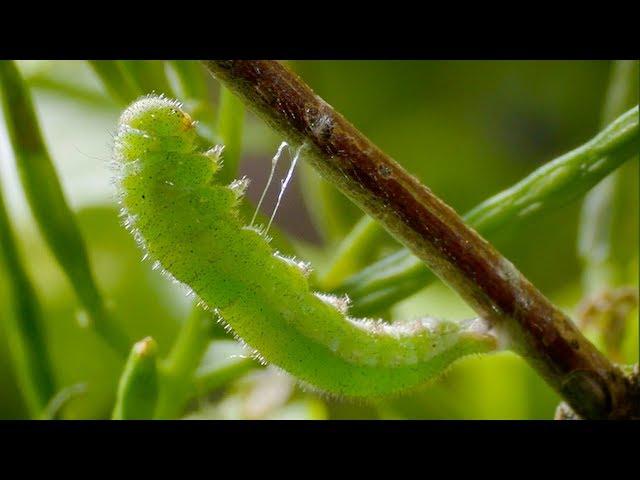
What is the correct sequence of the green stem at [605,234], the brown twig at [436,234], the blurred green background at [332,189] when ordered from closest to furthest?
the brown twig at [436,234] < the green stem at [605,234] < the blurred green background at [332,189]

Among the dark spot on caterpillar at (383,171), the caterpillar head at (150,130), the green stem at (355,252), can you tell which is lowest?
the dark spot on caterpillar at (383,171)

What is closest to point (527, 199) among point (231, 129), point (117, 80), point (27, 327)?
point (231, 129)

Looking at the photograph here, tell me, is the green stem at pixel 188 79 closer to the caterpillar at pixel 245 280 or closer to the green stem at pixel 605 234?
the caterpillar at pixel 245 280

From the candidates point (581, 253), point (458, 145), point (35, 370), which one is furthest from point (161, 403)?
point (458, 145)

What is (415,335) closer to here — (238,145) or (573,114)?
(238,145)

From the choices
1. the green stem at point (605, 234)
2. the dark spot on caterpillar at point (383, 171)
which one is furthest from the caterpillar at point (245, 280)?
the green stem at point (605, 234)

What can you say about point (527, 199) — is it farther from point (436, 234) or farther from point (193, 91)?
point (193, 91)

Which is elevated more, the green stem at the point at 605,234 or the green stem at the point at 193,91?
the green stem at the point at 605,234
